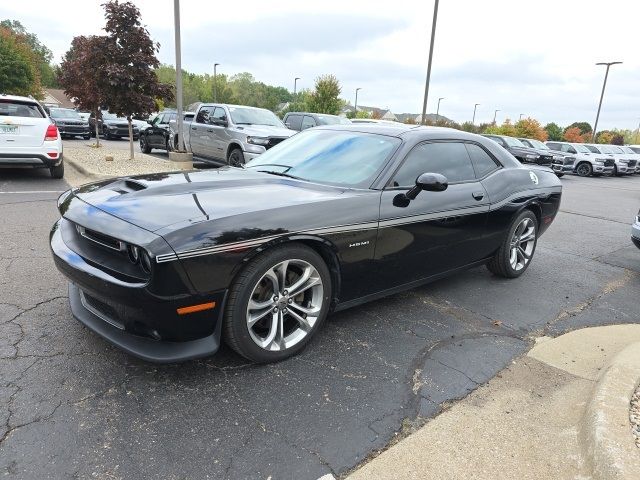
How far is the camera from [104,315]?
271 centimetres

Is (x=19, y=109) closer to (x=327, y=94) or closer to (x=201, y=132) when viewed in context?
(x=201, y=132)

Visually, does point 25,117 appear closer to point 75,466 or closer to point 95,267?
point 95,267

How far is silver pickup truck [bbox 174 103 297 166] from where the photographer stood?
10.4m

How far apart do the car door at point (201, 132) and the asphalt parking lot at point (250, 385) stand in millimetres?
7958

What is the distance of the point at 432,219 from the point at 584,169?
75.5 ft

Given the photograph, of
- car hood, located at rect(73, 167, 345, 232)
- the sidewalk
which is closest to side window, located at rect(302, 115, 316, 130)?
car hood, located at rect(73, 167, 345, 232)

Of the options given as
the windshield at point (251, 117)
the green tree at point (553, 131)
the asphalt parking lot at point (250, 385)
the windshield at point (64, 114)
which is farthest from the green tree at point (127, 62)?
the green tree at point (553, 131)

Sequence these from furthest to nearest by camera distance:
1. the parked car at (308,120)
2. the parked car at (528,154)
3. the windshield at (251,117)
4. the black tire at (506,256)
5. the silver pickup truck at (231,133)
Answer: the parked car at (528,154), the parked car at (308,120), the windshield at (251,117), the silver pickup truck at (231,133), the black tire at (506,256)

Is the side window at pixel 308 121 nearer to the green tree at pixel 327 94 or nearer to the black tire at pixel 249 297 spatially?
the black tire at pixel 249 297

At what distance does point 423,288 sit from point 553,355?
1.43 meters

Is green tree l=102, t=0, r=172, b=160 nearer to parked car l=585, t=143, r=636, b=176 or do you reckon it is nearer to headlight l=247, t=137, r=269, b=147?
headlight l=247, t=137, r=269, b=147

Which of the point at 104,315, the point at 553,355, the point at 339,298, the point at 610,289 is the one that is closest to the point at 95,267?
the point at 104,315

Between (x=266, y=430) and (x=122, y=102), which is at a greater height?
(x=122, y=102)

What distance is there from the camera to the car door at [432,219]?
3.46 metres
